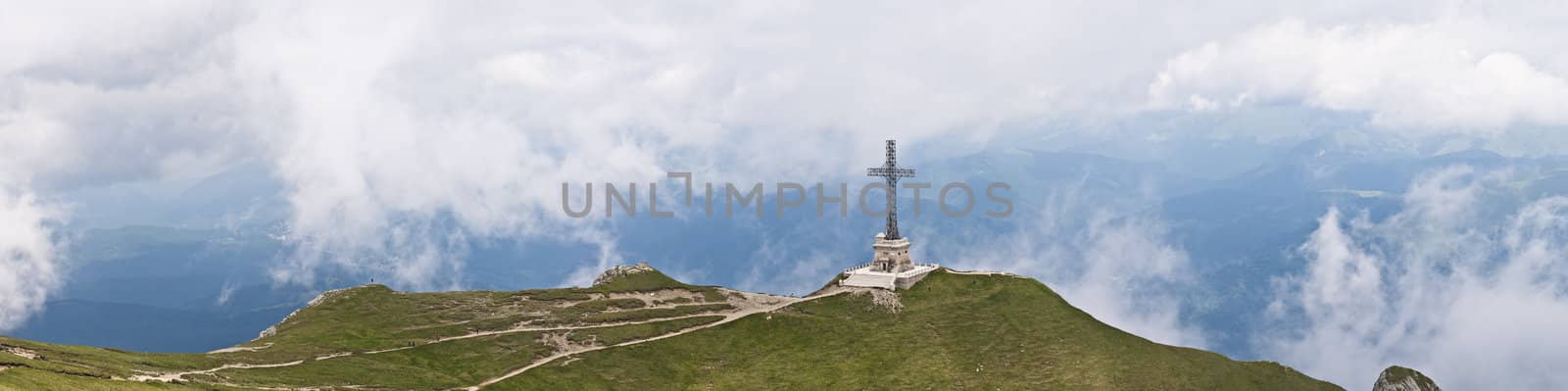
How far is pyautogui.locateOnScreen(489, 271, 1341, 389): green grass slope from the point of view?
4906 inches

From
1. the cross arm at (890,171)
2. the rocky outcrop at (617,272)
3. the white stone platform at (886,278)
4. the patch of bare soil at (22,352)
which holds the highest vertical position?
the cross arm at (890,171)

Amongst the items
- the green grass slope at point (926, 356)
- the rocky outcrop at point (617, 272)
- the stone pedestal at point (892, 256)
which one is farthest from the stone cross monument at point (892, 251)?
the rocky outcrop at point (617, 272)

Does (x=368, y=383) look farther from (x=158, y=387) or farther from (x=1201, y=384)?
(x=1201, y=384)

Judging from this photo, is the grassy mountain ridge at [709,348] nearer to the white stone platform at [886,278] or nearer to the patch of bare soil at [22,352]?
the white stone platform at [886,278]

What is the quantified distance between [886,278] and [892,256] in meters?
8.85

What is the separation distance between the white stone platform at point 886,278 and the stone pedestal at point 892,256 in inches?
64.6

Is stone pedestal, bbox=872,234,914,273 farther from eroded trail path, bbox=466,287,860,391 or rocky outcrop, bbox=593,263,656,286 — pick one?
rocky outcrop, bbox=593,263,656,286

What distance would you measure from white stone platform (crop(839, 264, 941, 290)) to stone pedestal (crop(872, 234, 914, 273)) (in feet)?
5.38

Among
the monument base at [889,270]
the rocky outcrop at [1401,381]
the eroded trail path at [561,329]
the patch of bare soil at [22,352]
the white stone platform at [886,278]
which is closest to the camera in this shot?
the patch of bare soil at [22,352]

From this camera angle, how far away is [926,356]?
13325 cm

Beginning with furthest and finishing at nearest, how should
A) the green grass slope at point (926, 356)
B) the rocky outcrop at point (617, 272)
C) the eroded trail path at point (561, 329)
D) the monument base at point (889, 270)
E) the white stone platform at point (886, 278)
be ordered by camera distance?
the rocky outcrop at point (617, 272) < the monument base at point (889, 270) < the white stone platform at point (886, 278) < the green grass slope at point (926, 356) < the eroded trail path at point (561, 329)

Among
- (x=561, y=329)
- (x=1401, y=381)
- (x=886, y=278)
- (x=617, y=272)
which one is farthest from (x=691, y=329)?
(x=1401, y=381)

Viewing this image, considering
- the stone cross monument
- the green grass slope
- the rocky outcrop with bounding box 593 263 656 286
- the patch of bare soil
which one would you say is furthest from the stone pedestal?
the patch of bare soil

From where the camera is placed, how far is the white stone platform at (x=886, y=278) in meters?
158
